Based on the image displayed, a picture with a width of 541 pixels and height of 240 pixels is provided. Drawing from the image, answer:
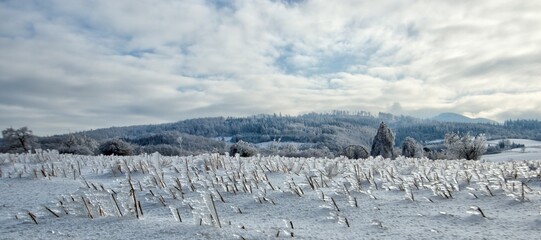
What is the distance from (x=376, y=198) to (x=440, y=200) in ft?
2.61

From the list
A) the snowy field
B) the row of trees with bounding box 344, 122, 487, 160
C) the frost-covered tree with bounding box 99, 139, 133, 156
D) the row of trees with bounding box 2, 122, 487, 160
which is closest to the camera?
the snowy field

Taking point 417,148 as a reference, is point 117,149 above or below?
above

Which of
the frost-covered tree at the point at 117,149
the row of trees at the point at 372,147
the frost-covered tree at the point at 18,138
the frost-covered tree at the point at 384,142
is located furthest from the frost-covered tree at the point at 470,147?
the frost-covered tree at the point at 18,138

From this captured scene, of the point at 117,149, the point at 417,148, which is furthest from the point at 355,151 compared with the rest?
the point at 117,149

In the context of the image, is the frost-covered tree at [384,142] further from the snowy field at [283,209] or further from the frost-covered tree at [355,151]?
the snowy field at [283,209]

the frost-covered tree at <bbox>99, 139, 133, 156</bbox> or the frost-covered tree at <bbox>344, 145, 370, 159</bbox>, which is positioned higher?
the frost-covered tree at <bbox>99, 139, 133, 156</bbox>

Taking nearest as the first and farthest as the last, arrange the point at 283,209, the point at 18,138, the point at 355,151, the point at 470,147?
the point at 283,209 → the point at 470,147 → the point at 355,151 → the point at 18,138

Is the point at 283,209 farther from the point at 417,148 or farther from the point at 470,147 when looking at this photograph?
the point at 417,148

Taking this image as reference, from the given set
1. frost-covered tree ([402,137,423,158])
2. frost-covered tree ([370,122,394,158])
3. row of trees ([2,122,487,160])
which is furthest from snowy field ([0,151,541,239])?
frost-covered tree ([402,137,423,158])

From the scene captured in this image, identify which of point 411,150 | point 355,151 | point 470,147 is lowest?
point 411,150

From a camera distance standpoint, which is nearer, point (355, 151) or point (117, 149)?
point (117, 149)

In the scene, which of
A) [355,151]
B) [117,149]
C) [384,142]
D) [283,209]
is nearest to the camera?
[283,209]

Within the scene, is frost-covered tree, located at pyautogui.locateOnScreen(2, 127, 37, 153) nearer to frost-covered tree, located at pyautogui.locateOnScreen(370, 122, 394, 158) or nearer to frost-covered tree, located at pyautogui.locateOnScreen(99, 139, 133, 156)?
frost-covered tree, located at pyautogui.locateOnScreen(99, 139, 133, 156)

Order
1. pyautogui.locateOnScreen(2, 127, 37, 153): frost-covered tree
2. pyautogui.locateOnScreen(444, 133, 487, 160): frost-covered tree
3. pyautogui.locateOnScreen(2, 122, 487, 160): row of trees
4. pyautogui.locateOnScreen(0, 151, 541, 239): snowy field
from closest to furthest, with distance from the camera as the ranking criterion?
pyautogui.locateOnScreen(0, 151, 541, 239): snowy field → pyautogui.locateOnScreen(2, 122, 487, 160): row of trees → pyautogui.locateOnScreen(444, 133, 487, 160): frost-covered tree → pyautogui.locateOnScreen(2, 127, 37, 153): frost-covered tree
